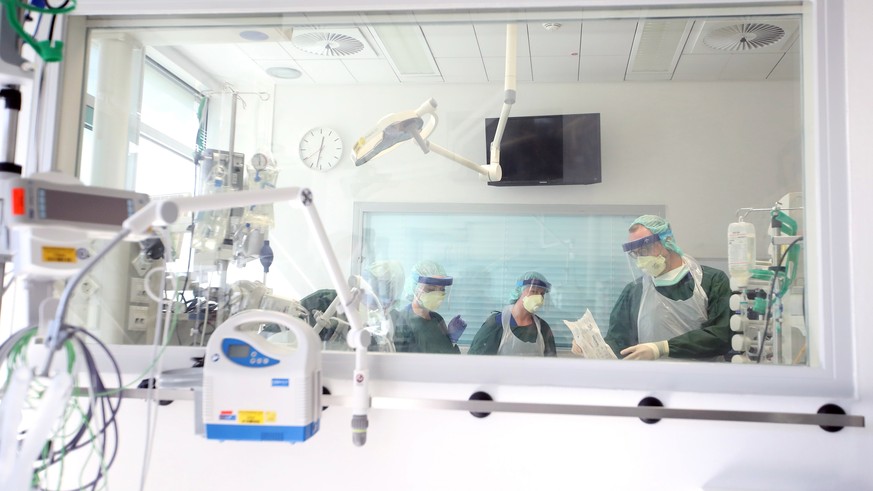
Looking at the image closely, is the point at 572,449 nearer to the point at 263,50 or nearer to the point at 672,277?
the point at 672,277

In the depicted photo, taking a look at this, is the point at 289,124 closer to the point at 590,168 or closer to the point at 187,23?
the point at 187,23

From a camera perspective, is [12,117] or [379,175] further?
[379,175]

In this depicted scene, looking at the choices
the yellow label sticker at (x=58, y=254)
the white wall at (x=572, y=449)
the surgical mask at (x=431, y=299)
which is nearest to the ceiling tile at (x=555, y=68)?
the surgical mask at (x=431, y=299)

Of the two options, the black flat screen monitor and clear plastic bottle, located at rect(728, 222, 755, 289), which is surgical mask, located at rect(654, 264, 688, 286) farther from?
the black flat screen monitor

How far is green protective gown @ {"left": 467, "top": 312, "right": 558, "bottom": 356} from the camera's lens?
6.89ft

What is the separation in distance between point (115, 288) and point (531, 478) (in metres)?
1.40

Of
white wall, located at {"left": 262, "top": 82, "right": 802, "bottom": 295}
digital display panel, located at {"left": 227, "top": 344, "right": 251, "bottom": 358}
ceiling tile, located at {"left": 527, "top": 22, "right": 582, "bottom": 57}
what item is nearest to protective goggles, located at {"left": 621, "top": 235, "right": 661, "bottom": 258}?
white wall, located at {"left": 262, "top": 82, "right": 802, "bottom": 295}

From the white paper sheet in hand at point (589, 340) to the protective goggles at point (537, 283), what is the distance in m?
0.61

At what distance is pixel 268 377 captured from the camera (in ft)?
5.16

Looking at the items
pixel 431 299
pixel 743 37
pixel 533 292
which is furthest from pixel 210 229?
pixel 743 37

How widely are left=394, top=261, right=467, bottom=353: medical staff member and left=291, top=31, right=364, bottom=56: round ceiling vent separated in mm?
921

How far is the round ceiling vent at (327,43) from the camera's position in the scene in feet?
7.68

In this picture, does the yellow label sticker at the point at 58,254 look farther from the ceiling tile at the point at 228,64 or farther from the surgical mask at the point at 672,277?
the surgical mask at the point at 672,277

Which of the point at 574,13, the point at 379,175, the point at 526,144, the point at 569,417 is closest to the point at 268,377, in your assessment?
the point at 569,417
